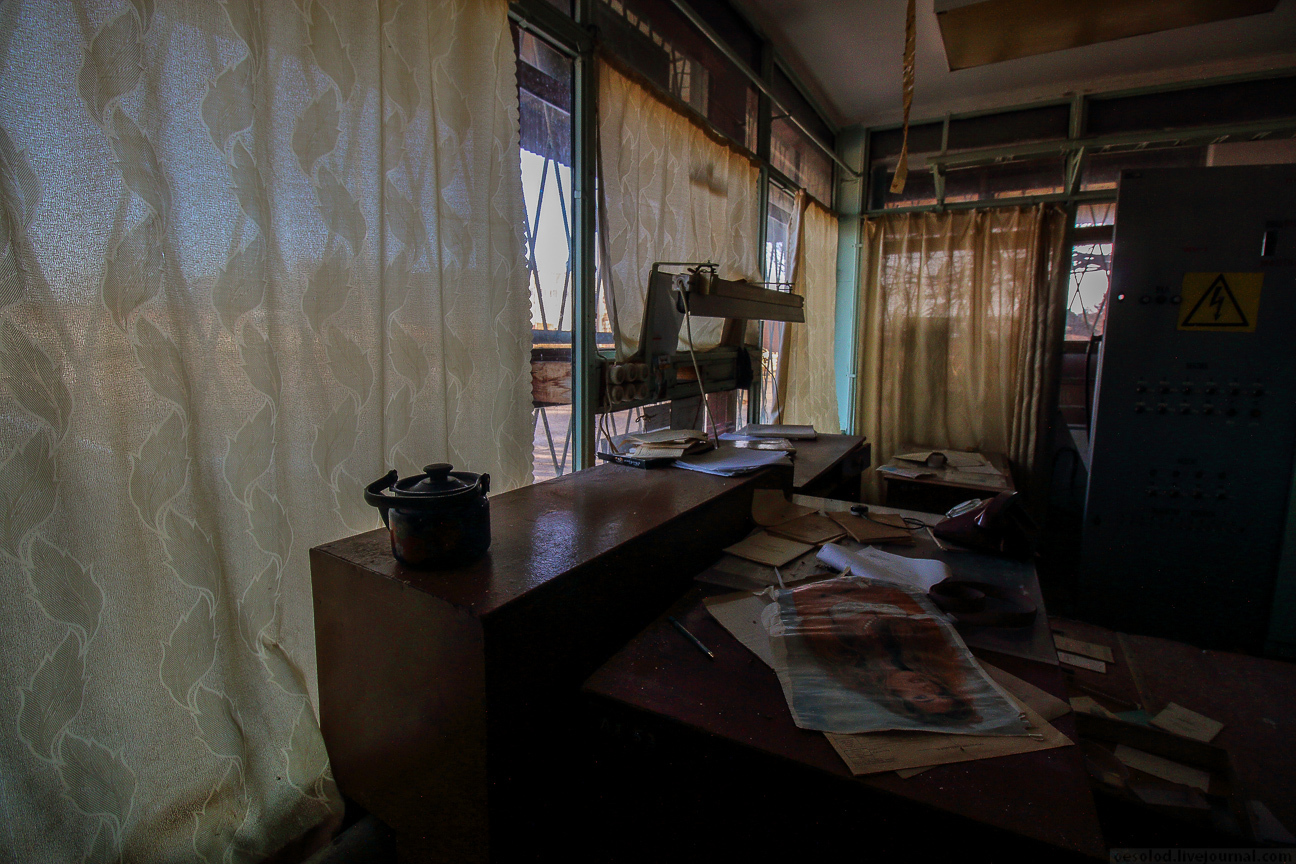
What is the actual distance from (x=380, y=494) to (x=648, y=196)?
1618 mm

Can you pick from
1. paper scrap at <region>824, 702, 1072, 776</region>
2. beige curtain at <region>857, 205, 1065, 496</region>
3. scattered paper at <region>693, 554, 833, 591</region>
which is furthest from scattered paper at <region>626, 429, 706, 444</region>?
beige curtain at <region>857, 205, 1065, 496</region>

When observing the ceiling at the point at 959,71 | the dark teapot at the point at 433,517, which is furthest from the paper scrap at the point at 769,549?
the ceiling at the point at 959,71

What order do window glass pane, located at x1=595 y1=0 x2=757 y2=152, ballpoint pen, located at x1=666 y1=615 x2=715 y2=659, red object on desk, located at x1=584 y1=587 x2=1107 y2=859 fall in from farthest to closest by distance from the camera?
window glass pane, located at x1=595 y1=0 x2=757 y2=152
ballpoint pen, located at x1=666 y1=615 x2=715 y2=659
red object on desk, located at x1=584 y1=587 x2=1107 y2=859

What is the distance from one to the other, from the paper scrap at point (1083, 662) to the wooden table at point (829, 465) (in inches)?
39.6

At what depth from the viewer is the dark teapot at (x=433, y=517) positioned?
855mm

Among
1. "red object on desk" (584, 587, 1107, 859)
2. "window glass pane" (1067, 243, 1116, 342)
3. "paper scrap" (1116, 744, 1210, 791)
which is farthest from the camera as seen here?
"window glass pane" (1067, 243, 1116, 342)

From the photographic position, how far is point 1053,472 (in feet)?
12.1

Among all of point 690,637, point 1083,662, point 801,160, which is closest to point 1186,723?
point 1083,662

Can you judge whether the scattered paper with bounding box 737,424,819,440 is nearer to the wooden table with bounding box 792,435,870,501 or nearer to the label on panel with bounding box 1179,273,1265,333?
the wooden table with bounding box 792,435,870,501

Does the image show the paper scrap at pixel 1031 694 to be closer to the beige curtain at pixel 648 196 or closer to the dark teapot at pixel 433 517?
the dark teapot at pixel 433 517

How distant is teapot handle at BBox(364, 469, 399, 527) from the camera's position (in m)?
0.85

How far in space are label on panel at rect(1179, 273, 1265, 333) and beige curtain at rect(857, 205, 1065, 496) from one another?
3.82 ft

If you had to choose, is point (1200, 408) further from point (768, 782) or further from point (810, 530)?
point (768, 782)

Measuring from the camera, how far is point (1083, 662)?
2287 millimetres
